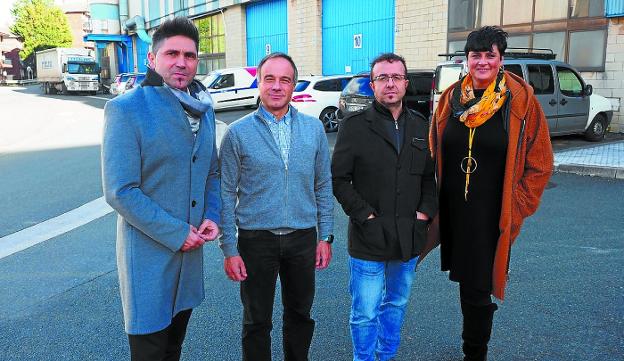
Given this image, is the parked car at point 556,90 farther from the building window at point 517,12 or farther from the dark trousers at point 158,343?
the dark trousers at point 158,343

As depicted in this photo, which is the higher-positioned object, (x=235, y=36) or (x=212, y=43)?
(x=235, y=36)

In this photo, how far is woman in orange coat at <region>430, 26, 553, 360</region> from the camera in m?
2.75

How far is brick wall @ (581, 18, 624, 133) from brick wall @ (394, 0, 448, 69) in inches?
188

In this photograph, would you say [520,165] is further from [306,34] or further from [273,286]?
[306,34]

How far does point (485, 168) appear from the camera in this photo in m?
2.81

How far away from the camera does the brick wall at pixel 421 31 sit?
53.9 feet

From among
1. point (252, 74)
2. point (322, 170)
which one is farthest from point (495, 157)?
point (252, 74)

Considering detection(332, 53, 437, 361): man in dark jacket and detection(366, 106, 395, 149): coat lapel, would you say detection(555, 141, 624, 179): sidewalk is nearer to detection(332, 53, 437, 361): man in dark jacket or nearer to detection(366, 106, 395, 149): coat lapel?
detection(332, 53, 437, 361): man in dark jacket

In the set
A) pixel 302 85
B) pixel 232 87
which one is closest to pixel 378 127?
pixel 302 85

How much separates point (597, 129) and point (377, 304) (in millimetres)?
11254

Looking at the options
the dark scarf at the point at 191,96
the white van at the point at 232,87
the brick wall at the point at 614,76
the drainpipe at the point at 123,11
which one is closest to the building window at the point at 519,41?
the brick wall at the point at 614,76

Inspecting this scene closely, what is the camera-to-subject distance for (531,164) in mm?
2826

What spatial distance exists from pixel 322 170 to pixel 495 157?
3.00ft

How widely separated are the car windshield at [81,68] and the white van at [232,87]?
72.5 ft
